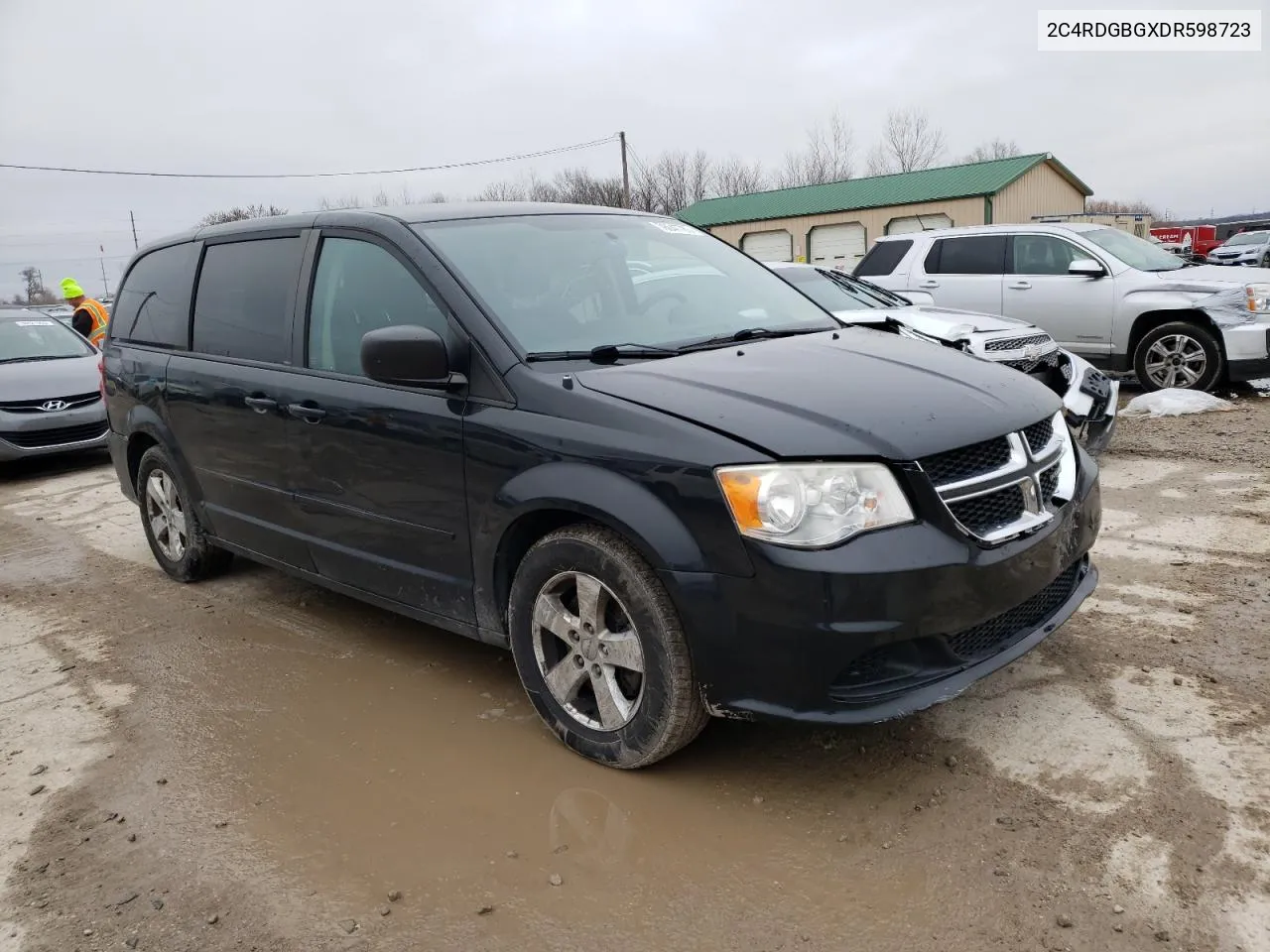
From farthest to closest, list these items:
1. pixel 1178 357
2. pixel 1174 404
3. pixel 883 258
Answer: pixel 883 258 → pixel 1178 357 → pixel 1174 404

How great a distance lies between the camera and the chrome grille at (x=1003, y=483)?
2.81 meters

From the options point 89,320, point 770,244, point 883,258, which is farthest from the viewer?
point 770,244

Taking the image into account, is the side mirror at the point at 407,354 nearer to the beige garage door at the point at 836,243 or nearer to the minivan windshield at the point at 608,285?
the minivan windshield at the point at 608,285

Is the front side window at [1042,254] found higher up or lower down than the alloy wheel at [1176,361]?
higher up

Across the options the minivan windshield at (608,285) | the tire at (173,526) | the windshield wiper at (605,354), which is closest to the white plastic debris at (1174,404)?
the minivan windshield at (608,285)

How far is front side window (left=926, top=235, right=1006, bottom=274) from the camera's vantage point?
10.7 metres

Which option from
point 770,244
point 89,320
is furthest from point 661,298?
point 770,244

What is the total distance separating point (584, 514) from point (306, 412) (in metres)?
1.59

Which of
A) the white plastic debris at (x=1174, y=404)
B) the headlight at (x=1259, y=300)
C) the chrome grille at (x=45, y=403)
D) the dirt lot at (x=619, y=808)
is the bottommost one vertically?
the dirt lot at (x=619, y=808)

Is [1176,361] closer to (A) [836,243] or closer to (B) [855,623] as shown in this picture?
(B) [855,623]

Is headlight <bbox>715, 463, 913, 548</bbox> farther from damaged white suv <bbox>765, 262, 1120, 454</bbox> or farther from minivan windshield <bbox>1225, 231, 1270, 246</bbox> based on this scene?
minivan windshield <bbox>1225, 231, 1270, 246</bbox>

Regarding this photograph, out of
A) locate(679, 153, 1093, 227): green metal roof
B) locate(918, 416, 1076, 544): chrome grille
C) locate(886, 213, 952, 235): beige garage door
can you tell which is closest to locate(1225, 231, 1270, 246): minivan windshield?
locate(679, 153, 1093, 227): green metal roof

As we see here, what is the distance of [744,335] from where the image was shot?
12.4ft

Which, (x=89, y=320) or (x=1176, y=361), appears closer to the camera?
(x=1176, y=361)
